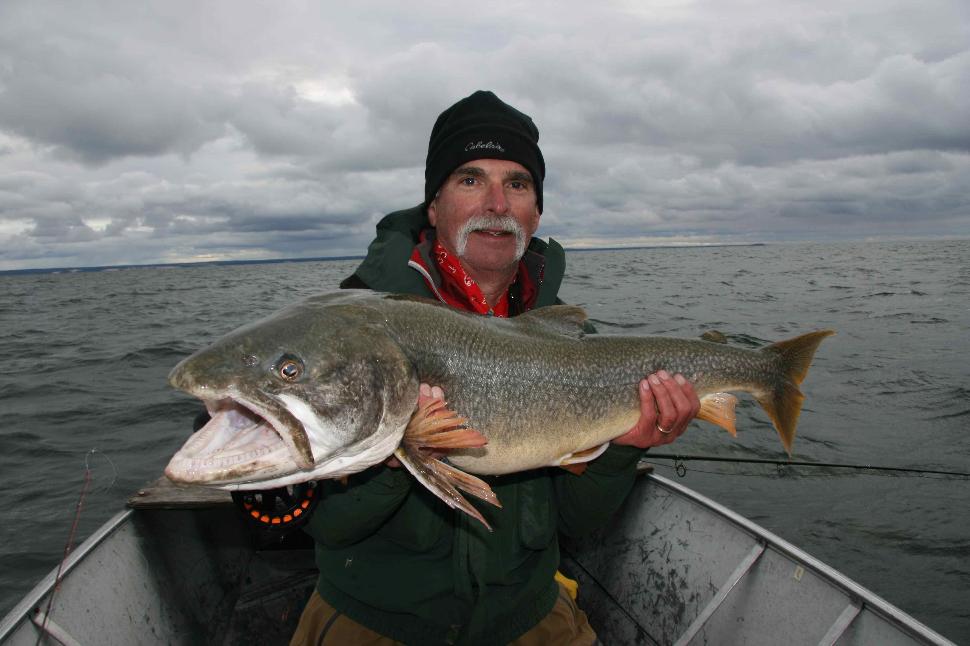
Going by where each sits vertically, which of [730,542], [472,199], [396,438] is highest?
[472,199]

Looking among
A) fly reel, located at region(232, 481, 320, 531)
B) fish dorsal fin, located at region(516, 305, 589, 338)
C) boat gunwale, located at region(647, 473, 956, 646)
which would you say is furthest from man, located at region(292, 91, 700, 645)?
boat gunwale, located at region(647, 473, 956, 646)

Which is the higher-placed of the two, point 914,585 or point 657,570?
point 657,570

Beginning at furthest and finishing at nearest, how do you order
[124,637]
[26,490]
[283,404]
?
[26,490]
[124,637]
[283,404]

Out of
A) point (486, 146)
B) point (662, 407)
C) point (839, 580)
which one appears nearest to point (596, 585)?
point (839, 580)

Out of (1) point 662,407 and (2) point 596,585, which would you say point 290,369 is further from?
(2) point 596,585

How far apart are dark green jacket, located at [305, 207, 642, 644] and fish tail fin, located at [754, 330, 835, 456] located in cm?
109

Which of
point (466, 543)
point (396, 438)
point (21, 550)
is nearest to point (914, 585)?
A: point (466, 543)

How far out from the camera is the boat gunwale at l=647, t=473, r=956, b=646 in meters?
3.02

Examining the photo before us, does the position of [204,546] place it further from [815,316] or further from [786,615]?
[815,316]

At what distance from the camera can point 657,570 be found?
15.4 feet

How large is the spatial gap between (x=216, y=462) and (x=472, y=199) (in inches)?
106

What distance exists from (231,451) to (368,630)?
5.76 feet

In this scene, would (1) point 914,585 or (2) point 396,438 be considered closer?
(2) point 396,438

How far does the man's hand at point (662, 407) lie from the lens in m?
3.40
